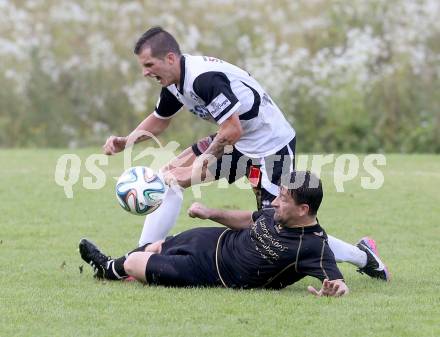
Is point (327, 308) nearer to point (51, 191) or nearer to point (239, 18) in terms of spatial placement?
point (51, 191)

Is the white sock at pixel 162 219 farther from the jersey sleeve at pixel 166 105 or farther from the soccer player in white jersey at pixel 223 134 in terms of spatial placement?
the jersey sleeve at pixel 166 105

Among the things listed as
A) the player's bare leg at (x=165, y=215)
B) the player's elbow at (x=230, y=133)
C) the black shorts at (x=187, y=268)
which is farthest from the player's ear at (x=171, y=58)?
the black shorts at (x=187, y=268)

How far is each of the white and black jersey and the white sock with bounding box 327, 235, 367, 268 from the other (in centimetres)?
90

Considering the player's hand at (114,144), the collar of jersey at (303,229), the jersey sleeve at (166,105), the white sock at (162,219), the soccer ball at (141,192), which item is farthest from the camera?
the jersey sleeve at (166,105)

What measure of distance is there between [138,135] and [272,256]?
2.03 metres

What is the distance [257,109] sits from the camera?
26.8 ft

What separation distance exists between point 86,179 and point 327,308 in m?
8.97

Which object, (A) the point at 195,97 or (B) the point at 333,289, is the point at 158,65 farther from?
(B) the point at 333,289

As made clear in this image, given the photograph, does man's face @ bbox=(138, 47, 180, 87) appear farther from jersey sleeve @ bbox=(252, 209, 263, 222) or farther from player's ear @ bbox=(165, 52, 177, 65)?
jersey sleeve @ bbox=(252, 209, 263, 222)

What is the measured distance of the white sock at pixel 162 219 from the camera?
838 cm

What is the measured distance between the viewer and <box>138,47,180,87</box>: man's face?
7.84 metres

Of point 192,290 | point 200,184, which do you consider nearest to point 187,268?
point 192,290

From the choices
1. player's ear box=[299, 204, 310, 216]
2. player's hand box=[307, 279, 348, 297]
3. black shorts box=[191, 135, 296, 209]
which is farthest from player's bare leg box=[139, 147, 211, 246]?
player's hand box=[307, 279, 348, 297]

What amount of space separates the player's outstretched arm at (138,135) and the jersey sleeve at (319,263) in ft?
6.77
